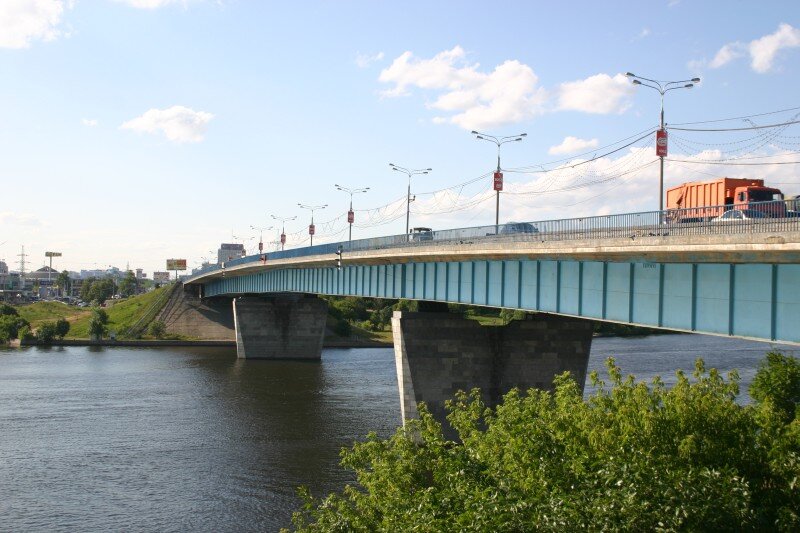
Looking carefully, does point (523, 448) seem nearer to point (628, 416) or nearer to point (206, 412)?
point (628, 416)

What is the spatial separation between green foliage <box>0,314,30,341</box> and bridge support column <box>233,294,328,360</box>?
3110 centimetres

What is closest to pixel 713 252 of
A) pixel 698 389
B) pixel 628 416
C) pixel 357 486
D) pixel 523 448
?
pixel 698 389

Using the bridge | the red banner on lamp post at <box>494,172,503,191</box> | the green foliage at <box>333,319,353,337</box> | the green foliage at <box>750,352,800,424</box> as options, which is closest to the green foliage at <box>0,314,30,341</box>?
the green foliage at <box>333,319,353,337</box>

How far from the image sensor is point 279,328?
319 feet

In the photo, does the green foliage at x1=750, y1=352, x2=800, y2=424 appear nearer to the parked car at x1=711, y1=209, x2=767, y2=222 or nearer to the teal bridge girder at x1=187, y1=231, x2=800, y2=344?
the teal bridge girder at x1=187, y1=231, x2=800, y2=344

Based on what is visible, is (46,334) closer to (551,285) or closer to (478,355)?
(478,355)

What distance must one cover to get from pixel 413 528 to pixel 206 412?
4355 centimetres

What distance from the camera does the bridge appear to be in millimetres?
25250

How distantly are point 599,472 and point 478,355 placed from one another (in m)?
32.1

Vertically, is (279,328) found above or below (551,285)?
below

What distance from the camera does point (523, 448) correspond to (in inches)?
822

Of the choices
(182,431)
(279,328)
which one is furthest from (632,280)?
(279,328)

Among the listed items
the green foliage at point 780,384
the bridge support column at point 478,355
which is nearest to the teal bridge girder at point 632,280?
the bridge support column at point 478,355

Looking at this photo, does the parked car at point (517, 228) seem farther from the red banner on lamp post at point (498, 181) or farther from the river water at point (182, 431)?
the river water at point (182, 431)
